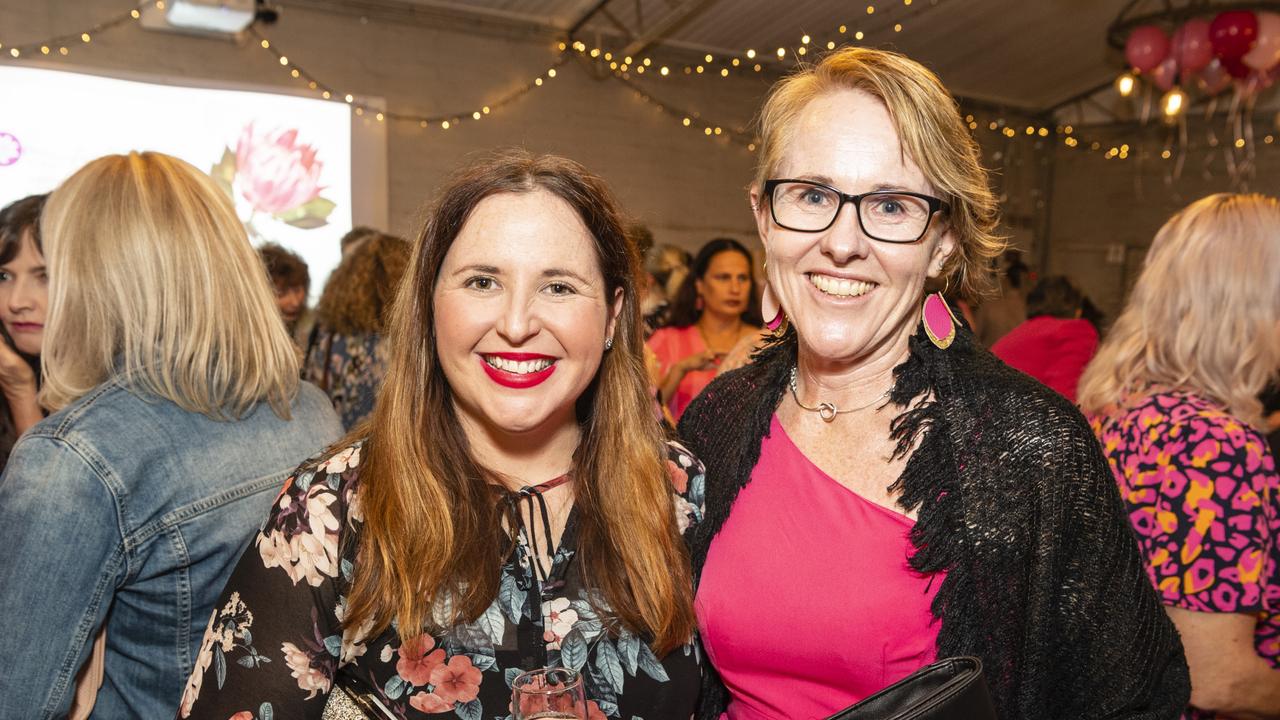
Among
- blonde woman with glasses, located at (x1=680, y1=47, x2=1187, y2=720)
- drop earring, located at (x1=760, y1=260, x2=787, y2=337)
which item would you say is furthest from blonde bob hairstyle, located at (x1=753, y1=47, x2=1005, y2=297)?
drop earring, located at (x1=760, y1=260, x2=787, y2=337)

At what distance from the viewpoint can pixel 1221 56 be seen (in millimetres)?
7031

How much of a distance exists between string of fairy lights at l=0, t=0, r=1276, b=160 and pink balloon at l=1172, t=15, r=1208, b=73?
5.72 ft

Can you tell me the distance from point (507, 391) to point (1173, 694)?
1.16m

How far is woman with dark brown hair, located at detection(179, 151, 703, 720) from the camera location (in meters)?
1.29

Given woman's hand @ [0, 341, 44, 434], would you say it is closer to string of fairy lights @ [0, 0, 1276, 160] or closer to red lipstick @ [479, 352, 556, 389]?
red lipstick @ [479, 352, 556, 389]

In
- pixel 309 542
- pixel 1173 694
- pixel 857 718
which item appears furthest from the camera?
pixel 1173 694

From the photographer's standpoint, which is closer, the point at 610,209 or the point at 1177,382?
the point at 610,209

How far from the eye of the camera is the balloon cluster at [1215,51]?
6801mm

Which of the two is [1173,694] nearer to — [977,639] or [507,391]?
[977,639]

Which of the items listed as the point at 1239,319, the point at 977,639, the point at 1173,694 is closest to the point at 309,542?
the point at 977,639

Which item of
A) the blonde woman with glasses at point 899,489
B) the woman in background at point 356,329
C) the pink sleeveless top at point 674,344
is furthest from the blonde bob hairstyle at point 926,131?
the pink sleeveless top at point 674,344

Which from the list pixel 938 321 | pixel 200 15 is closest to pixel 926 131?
pixel 938 321

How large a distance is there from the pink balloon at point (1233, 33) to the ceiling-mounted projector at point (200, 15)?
7.53 m

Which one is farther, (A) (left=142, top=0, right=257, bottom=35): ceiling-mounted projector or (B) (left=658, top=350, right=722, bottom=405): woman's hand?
(A) (left=142, top=0, right=257, bottom=35): ceiling-mounted projector
